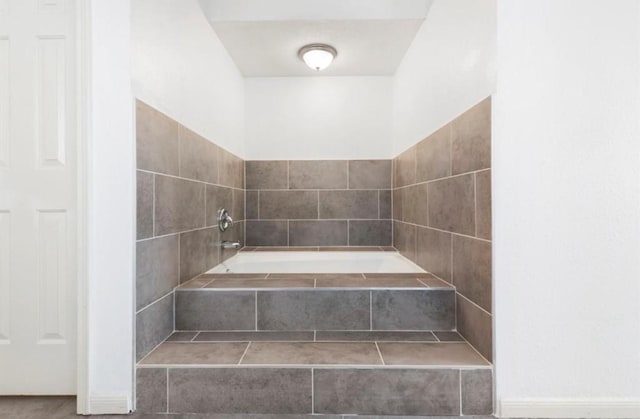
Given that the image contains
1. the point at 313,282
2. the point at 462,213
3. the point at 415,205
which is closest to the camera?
the point at 462,213

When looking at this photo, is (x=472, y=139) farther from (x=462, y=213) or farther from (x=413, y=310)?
(x=413, y=310)

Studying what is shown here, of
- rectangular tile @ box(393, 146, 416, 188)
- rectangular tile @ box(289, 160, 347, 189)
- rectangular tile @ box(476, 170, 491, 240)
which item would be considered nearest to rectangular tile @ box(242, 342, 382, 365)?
rectangular tile @ box(476, 170, 491, 240)

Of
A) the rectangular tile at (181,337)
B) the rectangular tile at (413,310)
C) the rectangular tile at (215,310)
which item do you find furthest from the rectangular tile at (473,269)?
the rectangular tile at (181,337)

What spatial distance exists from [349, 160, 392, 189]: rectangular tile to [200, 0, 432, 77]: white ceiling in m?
0.87

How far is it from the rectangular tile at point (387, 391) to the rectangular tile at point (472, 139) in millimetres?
806

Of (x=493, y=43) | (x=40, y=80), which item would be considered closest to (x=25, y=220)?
(x=40, y=80)

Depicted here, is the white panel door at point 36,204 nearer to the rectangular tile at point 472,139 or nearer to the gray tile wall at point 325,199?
the rectangular tile at point 472,139

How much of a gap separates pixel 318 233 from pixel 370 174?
2.31 ft

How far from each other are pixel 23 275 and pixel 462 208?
183 centimetres

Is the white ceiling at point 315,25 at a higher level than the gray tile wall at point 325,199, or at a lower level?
higher

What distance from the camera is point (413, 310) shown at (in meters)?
1.57

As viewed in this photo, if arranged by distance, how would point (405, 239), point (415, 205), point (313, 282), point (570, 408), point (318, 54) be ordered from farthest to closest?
point (405, 239) → point (318, 54) → point (415, 205) → point (313, 282) → point (570, 408)

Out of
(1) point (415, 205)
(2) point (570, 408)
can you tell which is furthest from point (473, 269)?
(1) point (415, 205)

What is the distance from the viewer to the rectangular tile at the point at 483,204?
125cm
